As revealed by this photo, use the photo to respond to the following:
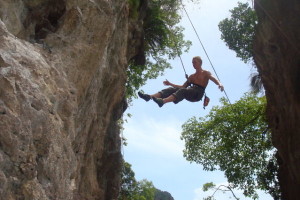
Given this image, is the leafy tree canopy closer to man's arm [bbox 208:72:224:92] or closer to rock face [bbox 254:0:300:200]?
rock face [bbox 254:0:300:200]

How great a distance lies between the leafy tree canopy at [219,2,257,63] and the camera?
17031mm

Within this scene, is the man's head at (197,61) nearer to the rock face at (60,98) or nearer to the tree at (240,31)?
the rock face at (60,98)

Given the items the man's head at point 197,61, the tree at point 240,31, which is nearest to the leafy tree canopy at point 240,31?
the tree at point 240,31

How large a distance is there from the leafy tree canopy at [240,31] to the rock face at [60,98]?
21.3 feet

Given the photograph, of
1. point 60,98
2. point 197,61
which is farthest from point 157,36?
point 60,98

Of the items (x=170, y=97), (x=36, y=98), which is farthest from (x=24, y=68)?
(x=170, y=97)

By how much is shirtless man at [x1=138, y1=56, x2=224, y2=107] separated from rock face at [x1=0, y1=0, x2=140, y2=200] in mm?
1169

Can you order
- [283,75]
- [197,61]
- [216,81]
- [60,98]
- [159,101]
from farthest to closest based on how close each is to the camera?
[283,75]
[197,61]
[216,81]
[159,101]
[60,98]

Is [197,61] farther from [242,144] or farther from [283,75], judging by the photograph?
[242,144]

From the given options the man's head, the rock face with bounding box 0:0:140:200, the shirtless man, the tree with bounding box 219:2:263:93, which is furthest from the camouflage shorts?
the tree with bounding box 219:2:263:93

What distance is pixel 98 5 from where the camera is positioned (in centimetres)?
792

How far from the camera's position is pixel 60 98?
5.57m

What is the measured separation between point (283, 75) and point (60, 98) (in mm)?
8084

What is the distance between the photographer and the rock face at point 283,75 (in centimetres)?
1170
